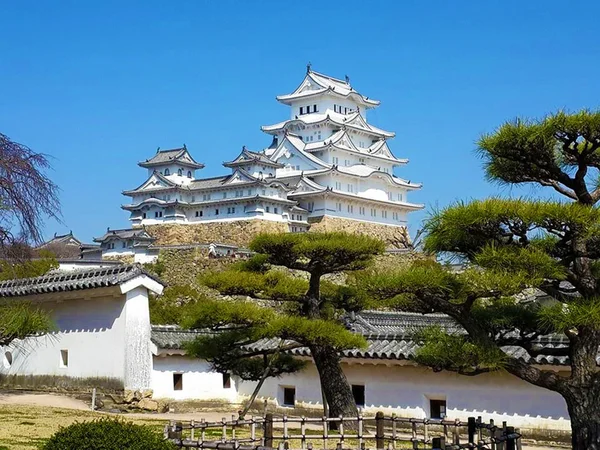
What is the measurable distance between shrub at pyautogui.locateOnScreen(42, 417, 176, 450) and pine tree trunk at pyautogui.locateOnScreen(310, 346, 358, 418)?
17.7ft

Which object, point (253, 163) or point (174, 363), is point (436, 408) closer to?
point (174, 363)

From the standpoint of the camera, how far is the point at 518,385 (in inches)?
503

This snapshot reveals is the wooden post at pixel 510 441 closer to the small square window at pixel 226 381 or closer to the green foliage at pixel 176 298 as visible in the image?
the small square window at pixel 226 381

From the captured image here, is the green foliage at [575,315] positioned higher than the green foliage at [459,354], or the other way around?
the green foliage at [575,315]

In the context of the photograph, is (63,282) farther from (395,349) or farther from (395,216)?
(395,216)

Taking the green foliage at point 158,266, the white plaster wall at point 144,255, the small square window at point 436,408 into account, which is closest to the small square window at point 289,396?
the small square window at point 436,408

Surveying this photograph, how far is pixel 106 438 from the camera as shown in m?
6.86

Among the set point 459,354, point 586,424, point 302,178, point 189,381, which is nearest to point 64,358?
point 189,381

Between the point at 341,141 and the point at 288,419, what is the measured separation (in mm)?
40923

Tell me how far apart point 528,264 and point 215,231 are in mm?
39227

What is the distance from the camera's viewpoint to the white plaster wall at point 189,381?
16.9 metres

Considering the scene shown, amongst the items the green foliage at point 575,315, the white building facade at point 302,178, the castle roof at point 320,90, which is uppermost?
the castle roof at point 320,90

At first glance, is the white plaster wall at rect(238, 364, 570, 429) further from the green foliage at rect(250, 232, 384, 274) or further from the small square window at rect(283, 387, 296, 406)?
the green foliage at rect(250, 232, 384, 274)

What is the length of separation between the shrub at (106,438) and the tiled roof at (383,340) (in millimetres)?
4783
